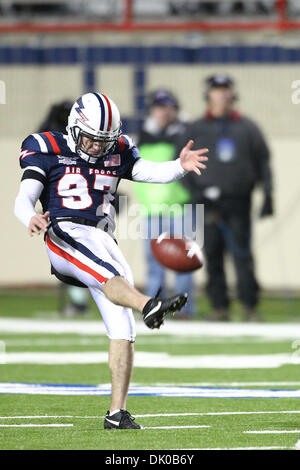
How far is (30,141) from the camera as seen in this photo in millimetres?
6496

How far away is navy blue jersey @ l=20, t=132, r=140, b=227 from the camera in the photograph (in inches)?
249

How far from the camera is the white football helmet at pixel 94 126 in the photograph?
6250 millimetres

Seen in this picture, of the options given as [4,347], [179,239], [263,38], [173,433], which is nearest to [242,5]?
[263,38]

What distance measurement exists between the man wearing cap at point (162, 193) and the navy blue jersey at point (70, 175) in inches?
241

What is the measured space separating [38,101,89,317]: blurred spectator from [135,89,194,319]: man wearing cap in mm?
776

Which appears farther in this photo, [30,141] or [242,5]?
[242,5]

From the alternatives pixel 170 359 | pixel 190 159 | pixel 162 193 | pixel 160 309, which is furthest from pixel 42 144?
pixel 162 193

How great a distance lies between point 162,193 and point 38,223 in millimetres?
7016

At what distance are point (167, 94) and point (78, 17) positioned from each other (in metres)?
5.31

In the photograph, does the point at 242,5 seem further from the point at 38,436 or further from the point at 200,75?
the point at 38,436

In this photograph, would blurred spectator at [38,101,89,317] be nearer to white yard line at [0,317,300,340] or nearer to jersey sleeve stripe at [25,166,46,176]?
white yard line at [0,317,300,340]

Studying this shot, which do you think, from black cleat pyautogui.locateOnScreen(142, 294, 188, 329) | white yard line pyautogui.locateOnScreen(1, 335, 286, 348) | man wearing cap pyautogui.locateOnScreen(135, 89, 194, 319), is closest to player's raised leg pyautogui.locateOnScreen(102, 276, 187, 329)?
black cleat pyautogui.locateOnScreen(142, 294, 188, 329)

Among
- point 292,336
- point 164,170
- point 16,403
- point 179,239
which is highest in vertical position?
point 164,170

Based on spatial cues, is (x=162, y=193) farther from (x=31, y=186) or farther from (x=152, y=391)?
(x=31, y=186)
